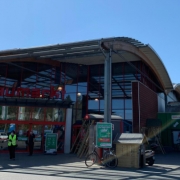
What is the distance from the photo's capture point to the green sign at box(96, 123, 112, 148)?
12.8 metres

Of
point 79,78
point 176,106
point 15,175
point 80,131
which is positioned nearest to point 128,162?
point 15,175

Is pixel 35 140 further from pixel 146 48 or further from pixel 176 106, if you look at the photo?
pixel 176 106

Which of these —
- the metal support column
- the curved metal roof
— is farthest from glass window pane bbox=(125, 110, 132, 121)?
the metal support column

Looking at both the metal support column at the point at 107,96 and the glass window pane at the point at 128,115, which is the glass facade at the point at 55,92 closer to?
the glass window pane at the point at 128,115

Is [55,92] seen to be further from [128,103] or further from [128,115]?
[128,115]

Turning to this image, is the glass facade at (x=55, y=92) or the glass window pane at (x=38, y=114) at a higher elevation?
the glass facade at (x=55, y=92)

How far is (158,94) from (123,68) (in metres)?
7.75

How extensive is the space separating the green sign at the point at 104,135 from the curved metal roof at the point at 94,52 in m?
4.17

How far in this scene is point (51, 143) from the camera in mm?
17797

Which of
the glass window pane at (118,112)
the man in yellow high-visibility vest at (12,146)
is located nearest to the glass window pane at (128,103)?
the glass window pane at (118,112)

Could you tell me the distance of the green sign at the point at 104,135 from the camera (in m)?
12.8

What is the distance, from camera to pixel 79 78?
22.6 metres

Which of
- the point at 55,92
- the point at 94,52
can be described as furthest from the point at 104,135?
the point at 55,92

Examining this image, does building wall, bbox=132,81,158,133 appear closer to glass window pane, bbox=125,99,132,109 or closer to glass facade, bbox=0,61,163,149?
glass window pane, bbox=125,99,132,109
